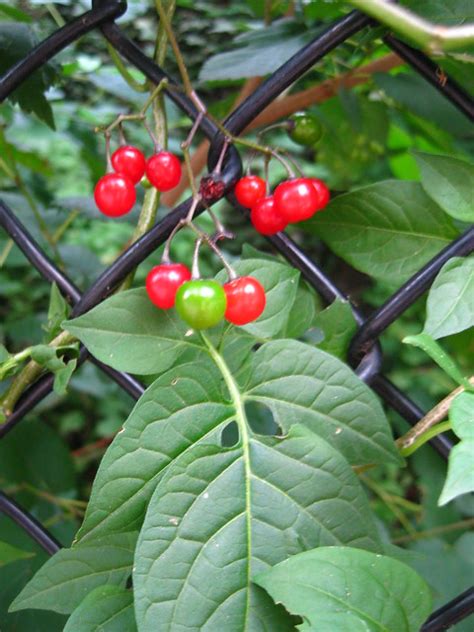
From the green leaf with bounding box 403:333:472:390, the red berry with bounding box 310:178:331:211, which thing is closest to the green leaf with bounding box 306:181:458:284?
the red berry with bounding box 310:178:331:211

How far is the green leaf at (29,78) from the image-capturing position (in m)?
0.62

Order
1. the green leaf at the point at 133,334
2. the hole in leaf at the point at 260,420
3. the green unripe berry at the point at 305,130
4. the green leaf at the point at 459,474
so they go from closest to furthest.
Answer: the green leaf at the point at 459,474 → the green leaf at the point at 133,334 → the green unripe berry at the point at 305,130 → the hole in leaf at the point at 260,420

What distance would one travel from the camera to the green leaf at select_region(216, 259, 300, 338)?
1.40 ft

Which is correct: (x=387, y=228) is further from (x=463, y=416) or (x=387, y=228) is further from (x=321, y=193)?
(x=463, y=416)

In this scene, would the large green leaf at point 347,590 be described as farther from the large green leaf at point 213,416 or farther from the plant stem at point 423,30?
the plant stem at point 423,30

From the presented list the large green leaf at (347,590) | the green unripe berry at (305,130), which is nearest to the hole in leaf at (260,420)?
the green unripe berry at (305,130)

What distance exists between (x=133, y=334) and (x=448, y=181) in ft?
0.71

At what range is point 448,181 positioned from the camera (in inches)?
17.7

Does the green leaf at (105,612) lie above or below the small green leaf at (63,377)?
below

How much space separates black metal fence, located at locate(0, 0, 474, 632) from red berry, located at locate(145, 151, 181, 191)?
0.03 m

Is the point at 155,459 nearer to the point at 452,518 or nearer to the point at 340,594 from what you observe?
the point at 340,594

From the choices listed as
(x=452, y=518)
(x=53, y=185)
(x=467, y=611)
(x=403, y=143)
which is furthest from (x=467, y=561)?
(x=53, y=185)

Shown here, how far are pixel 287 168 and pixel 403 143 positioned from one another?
0.97 metres

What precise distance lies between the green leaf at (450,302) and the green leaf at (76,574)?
0.23 metres
